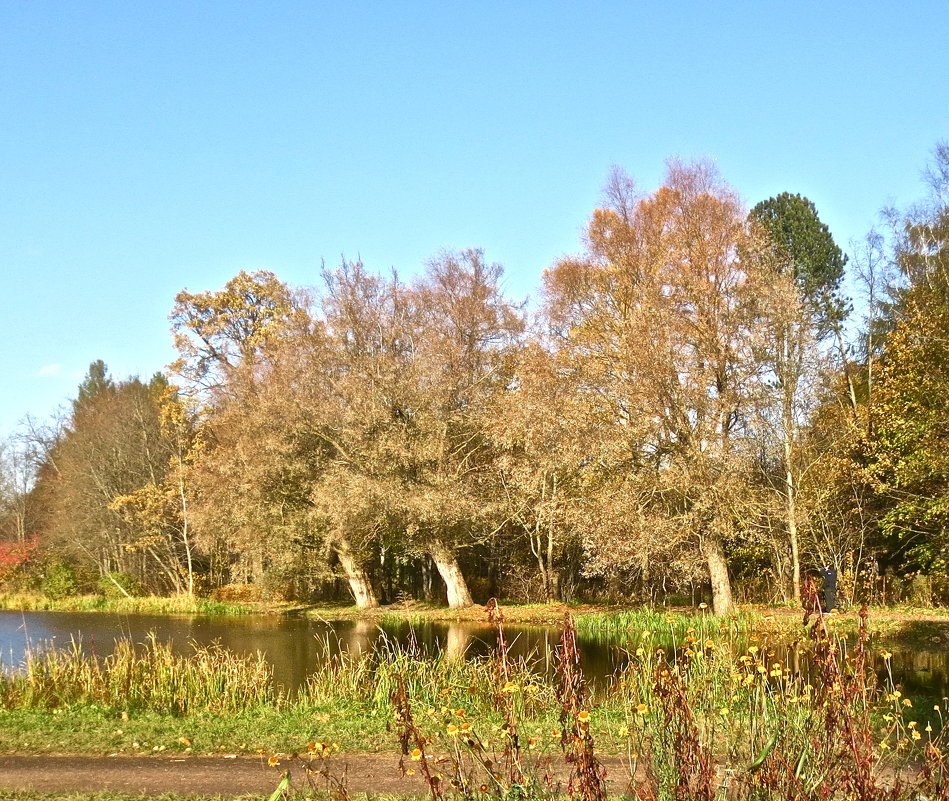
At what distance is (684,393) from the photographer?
2394 cm

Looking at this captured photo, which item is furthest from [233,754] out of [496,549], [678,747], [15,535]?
[15,535]

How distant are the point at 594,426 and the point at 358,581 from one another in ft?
42.4

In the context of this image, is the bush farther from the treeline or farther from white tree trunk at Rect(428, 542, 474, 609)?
white tree trunk at Rect(428, 542, 474, 609)

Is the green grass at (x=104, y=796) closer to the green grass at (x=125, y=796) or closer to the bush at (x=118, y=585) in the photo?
the green grass at (x=125, y=796)

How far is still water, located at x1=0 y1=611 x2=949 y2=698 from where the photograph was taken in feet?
56.0

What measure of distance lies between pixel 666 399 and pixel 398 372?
30.6 ft

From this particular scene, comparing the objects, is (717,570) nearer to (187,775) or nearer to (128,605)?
(187,775)

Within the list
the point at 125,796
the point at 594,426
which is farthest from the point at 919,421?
the point at 125,796

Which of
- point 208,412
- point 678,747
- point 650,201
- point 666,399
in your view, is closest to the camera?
point 678,747

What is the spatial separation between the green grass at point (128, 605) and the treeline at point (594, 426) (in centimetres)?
150

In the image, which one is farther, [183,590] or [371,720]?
[183,590]

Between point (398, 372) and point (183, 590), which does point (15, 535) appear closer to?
point (183, 590)

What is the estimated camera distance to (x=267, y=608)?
115 ft

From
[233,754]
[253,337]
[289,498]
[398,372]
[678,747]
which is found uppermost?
[253,337]
